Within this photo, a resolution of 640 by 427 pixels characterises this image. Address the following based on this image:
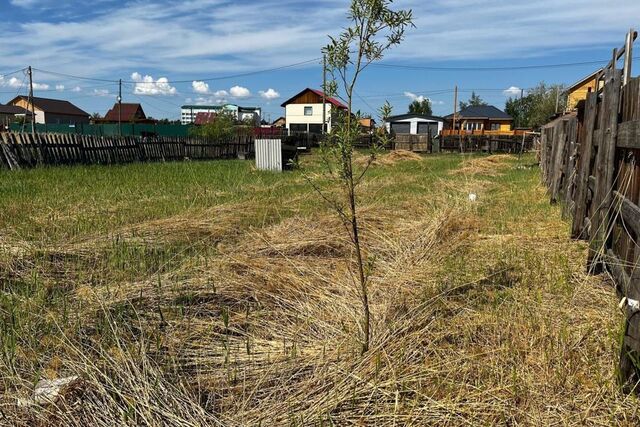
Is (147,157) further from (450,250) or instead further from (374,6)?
(374,6)

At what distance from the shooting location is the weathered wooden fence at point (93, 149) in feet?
49.3

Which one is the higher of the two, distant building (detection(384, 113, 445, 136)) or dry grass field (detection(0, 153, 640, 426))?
distant building (detection(384, 113, 445, 136))

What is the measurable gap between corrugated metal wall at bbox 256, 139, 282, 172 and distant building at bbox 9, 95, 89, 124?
224 ft

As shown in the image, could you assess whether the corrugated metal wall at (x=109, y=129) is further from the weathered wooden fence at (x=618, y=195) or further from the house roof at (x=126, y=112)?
the weathered wooden fence at (x=618, y=195)

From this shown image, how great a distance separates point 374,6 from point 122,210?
5856 mm

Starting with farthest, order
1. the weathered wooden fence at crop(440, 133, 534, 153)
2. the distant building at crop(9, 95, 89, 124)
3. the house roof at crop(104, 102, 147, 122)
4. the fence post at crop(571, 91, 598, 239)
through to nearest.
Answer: the house roof at crop(104, 102, 147, 122) → the distant building at crop(9, 95, 89, 124) → the weathered wooden fence at crop(440, 133, 534, 153) → the fence post at crop(571, 91, 598, 239)

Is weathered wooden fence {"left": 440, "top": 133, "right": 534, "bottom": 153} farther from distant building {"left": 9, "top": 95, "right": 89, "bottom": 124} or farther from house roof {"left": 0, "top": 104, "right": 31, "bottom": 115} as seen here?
house roof {"left": 0, "top": 104, "right": 31, "bottom": 115}

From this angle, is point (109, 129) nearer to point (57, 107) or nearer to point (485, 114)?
point (57, 107)

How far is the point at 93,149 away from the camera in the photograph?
57.8 ft

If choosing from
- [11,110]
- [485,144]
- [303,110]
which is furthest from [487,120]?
[11,110]

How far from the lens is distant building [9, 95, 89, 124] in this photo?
73.4 metres

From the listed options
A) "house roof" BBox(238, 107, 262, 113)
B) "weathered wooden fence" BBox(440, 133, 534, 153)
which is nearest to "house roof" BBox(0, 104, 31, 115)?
"house roof" BBox(238, 107, 262, 113)

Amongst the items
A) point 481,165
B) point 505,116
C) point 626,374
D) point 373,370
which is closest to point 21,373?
point 373,370

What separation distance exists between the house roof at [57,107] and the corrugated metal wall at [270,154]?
233 ft
